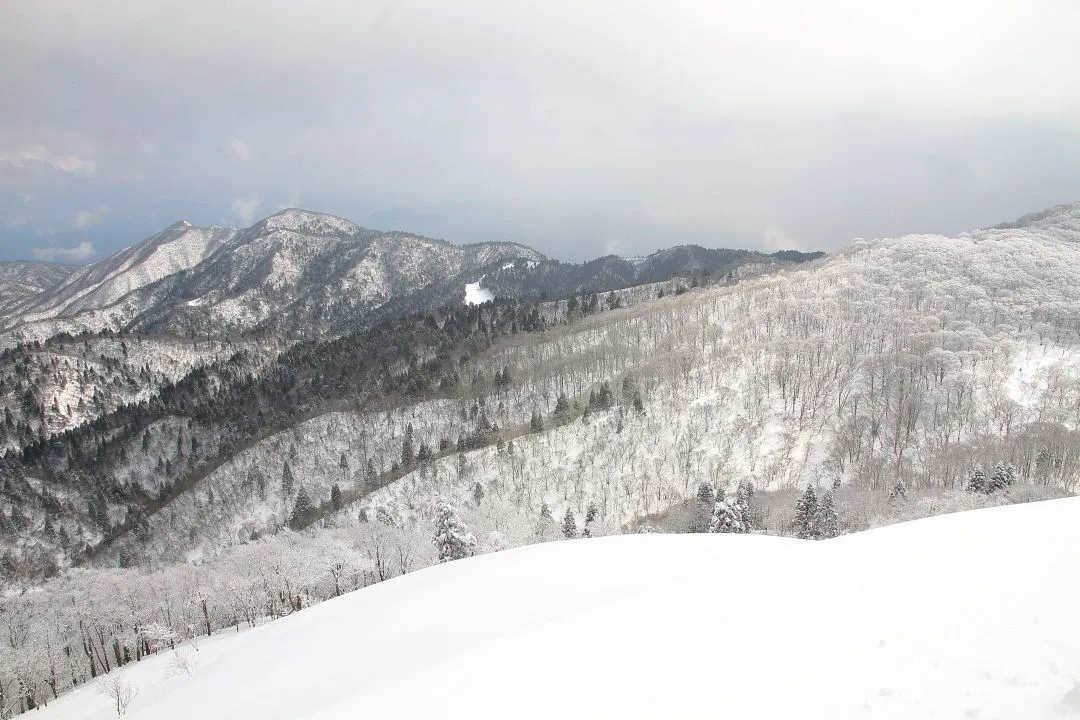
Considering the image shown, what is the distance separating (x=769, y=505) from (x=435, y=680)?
240 feet

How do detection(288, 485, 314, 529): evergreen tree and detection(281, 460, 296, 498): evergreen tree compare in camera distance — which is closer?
detection(288, 485, 314, 529): evergreen tree

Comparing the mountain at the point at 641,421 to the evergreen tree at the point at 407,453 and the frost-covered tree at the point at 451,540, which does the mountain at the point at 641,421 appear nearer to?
the evergreen tree at the point at 407,453

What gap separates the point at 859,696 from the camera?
8312 millimetres

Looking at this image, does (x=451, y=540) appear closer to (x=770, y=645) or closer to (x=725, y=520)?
(x=725, y=520)

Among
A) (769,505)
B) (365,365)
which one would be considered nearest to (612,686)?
(769,505)

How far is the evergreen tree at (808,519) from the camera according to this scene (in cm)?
5025

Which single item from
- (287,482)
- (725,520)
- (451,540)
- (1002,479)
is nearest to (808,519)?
(725,520)

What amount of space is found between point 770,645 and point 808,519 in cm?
4876

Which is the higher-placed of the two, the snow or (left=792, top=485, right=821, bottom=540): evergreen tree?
the snow

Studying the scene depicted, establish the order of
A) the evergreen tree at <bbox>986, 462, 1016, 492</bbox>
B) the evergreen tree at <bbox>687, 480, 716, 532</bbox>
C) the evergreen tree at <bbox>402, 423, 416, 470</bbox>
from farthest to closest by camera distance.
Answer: the evergreen tree at <bbox>402, 423, 416, 470</bbox>, the evergreen tree at <bbox>687, 480, 716, 532</bbox>, the evergreen tree at <bbox>986, 462, 1016, 492</bbox>

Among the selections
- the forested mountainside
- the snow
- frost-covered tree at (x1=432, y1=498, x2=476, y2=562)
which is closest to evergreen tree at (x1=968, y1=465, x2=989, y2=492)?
the forested mountainside

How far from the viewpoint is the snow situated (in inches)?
332

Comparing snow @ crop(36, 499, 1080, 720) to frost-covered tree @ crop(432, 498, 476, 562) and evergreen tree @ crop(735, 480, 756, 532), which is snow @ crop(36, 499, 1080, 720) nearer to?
frost-covered tree @ crop(432, 498, 476, 562)

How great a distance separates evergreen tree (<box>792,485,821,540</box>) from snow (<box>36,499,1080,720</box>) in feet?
125
